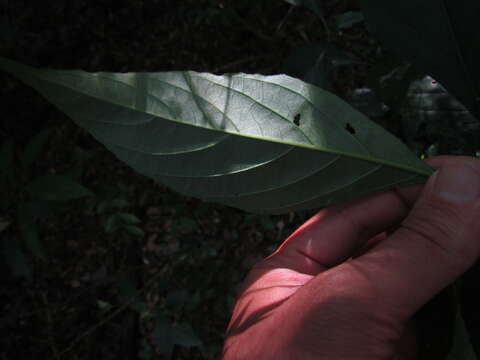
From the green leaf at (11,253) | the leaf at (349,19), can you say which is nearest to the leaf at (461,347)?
the leaf at (349,19)

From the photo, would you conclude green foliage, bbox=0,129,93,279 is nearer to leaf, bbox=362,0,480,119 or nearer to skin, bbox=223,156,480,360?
skin, bbox=223,156,480,360

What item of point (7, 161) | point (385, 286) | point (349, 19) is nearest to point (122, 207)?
point (7, 161)

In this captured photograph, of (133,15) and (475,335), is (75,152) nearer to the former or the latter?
(133,15)

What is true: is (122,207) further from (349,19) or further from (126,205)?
(349,19)

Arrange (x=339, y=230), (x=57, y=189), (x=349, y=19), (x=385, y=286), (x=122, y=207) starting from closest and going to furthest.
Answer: (x=385, y=286) → (x=339, y=230) → (x=349, y=19) → (x=57, y=189) → (x=122, y=207)

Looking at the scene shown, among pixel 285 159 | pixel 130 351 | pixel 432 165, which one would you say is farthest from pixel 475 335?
pixel 130 351

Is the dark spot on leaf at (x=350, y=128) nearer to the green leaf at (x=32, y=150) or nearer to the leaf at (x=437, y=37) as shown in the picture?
the leaf at (x=437, y=37)
